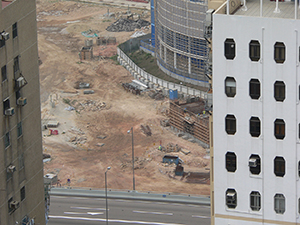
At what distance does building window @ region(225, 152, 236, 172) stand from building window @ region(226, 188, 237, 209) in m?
1.60

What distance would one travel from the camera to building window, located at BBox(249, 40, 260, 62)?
50.3 metres

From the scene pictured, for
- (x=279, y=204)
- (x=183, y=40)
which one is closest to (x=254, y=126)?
(x=279, y=204)

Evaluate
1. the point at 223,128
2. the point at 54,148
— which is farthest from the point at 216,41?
the point at 54,148

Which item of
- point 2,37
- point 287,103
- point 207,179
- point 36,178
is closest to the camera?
point 287,103

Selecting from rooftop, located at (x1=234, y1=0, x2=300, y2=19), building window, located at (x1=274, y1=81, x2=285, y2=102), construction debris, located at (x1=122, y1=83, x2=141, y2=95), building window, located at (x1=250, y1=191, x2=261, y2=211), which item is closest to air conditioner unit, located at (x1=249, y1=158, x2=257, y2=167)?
building window, located at (x1=250, y1=191, x2=261, y2=211)

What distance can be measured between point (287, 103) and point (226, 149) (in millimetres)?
5569

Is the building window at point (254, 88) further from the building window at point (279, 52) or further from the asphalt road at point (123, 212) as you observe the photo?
the asphalt road at point (123, 212)

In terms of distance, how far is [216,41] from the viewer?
51.1 meters

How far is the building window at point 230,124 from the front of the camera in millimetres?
52594

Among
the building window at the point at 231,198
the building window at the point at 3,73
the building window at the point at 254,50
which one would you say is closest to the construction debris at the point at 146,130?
the building window at the point at 3,73

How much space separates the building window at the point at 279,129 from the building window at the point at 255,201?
4.55 meters

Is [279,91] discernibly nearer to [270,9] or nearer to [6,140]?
[270,9]

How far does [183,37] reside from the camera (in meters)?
178

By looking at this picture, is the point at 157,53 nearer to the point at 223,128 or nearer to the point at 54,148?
the point at 54,148
